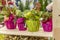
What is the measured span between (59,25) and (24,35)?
40cm

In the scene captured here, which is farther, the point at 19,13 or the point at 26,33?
the point at 19,13

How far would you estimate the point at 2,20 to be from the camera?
1829 mm

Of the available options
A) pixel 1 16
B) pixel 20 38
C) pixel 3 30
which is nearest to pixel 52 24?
pixel 20 38

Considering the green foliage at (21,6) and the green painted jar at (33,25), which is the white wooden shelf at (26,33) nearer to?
the green painted jar at (33,25)

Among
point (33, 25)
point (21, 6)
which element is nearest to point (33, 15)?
point (33, 25)

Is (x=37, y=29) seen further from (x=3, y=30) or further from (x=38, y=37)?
(x=3, y=30)

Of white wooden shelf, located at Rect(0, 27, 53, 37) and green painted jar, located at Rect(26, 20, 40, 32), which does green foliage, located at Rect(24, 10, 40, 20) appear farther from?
white wooden shelf, located at Rect(0, 27, 53, 37)

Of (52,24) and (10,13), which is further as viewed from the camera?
(10,13)

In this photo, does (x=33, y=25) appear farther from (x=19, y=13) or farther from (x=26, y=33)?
(x=19, y=13)

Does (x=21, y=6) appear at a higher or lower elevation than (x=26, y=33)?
higher

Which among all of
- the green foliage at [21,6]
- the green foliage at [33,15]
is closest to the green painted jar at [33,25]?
A: the green foliage at [33,15]

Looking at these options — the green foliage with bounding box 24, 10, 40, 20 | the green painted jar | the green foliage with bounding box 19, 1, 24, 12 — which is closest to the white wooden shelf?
the green painted jar

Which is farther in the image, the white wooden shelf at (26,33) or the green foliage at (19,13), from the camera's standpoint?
the green foliage at (19,13)

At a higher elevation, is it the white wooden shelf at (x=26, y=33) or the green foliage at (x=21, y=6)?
the green foliage at (x=21, y=6)
